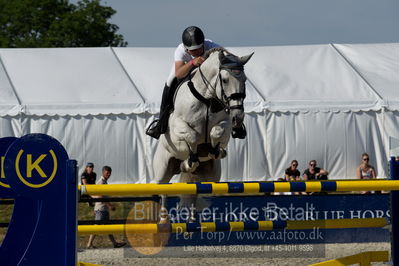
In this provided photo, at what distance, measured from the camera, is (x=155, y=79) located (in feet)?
50.2

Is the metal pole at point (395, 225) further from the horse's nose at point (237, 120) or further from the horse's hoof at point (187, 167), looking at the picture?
the horse's hoof at point (187, 167)

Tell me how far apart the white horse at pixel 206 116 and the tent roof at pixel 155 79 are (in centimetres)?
696

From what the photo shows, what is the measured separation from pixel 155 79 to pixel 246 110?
193 centimetres

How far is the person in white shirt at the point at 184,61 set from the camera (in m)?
7.22

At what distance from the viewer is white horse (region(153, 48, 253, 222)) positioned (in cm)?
682

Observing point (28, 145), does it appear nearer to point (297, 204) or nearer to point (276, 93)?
point (297, 204)

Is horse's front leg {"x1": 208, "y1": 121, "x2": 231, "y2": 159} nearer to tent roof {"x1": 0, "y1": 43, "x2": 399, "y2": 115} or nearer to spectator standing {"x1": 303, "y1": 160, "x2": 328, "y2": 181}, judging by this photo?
spectator standing {"x1": 303, "y1": 160, "x2": 328, "y2": 181}

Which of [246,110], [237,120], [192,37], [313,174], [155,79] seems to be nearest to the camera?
[237,120]

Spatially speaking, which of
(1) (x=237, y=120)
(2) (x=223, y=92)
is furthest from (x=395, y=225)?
(2) (x=223, y=92)

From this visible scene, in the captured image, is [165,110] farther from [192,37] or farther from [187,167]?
[192,37]

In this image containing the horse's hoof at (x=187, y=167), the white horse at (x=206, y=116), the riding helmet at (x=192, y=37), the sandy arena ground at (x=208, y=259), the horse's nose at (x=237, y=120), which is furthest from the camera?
the sandy arena ground at (x=208, y=259)

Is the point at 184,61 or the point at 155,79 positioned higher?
the point at 155,79

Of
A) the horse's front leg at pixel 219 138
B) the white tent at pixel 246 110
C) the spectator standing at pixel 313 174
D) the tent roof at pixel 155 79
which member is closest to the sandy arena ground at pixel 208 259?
the horse's front leg at pixel 219 138

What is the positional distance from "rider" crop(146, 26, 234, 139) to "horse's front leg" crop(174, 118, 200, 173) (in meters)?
0.27
